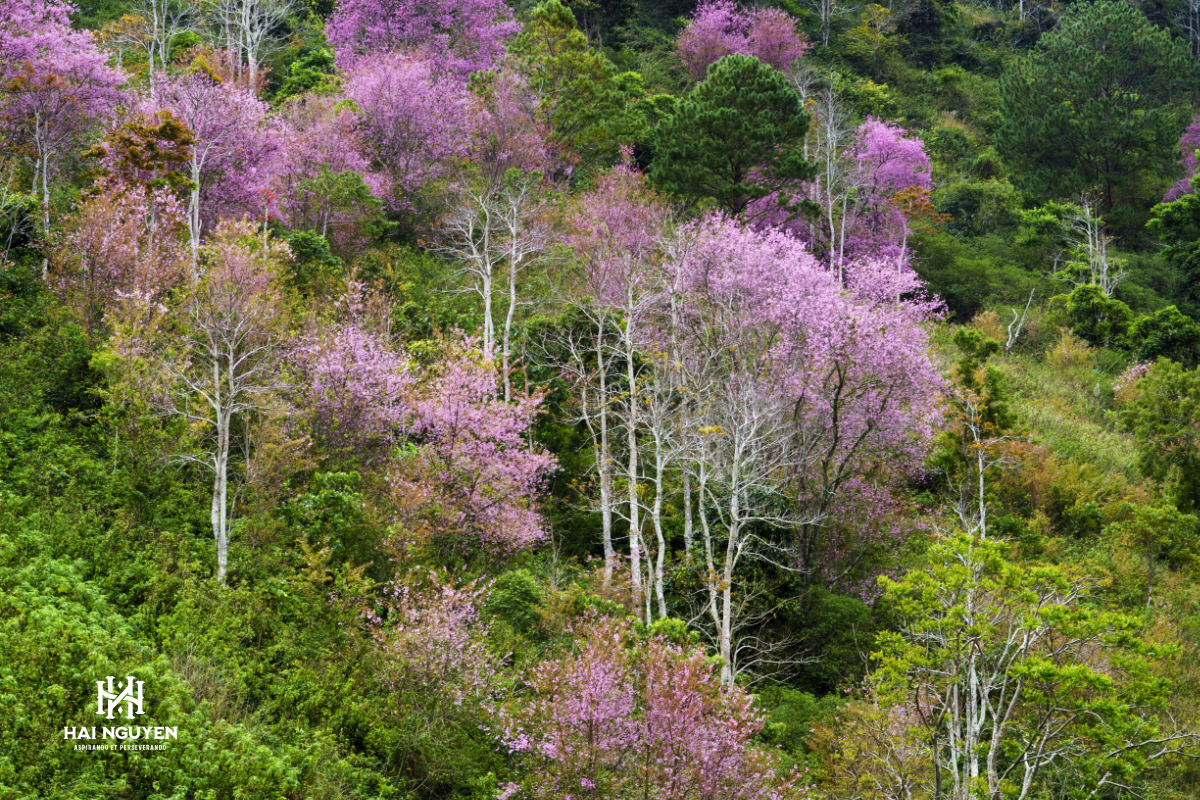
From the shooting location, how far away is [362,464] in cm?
2338

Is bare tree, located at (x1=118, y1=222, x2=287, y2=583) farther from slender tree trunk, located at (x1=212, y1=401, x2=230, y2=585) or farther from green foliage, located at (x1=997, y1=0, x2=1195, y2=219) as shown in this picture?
green foliage, located at (x1=997, y1=0, x2=1195, y2=219)

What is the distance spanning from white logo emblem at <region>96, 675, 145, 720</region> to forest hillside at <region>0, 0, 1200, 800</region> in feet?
0.68

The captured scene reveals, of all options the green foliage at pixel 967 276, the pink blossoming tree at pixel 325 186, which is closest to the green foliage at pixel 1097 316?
the green foliage at pixel 967 276

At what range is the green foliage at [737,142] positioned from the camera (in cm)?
3603

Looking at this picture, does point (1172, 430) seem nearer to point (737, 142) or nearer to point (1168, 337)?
point (1168, 337)

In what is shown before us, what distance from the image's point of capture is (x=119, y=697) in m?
13.0

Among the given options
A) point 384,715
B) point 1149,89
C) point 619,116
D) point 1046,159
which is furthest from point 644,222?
point 1149,89

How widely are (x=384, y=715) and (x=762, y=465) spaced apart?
1123 cm

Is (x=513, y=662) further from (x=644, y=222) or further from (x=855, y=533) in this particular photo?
(x=644, y=222)

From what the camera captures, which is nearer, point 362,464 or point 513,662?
point 513,662

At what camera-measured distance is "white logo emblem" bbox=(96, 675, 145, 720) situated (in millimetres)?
12766

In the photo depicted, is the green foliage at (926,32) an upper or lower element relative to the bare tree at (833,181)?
upper

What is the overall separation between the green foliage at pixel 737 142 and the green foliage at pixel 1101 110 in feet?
51.4

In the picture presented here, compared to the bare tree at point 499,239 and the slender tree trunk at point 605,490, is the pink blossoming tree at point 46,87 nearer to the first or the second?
the bare tree at point 499,239
